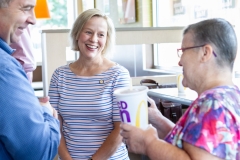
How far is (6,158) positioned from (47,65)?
1942 millimetres

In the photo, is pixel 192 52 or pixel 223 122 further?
pixel 192 52

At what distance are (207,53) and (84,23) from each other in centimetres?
99

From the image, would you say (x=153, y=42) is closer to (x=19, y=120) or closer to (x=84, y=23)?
(x=84, y=23)

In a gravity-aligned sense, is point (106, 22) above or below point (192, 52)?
above

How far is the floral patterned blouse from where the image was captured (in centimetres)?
105

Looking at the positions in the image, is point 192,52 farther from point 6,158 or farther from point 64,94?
point 64,94

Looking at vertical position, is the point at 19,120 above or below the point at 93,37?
below

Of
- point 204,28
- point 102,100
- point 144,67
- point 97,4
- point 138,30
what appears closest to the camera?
point 204,28

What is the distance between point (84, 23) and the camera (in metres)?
2.00

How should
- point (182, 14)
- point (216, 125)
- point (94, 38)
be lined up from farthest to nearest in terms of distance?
1. point (182, 14)
2. point (94, 38)
3. point (216, 125)

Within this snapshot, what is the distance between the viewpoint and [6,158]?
109cm

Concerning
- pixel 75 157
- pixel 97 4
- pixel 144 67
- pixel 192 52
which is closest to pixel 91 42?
pixel 75 157

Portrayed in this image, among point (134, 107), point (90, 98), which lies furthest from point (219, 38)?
point (90, 98)

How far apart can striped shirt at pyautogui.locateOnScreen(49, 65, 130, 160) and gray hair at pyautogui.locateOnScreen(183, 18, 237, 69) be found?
0.75 meters
